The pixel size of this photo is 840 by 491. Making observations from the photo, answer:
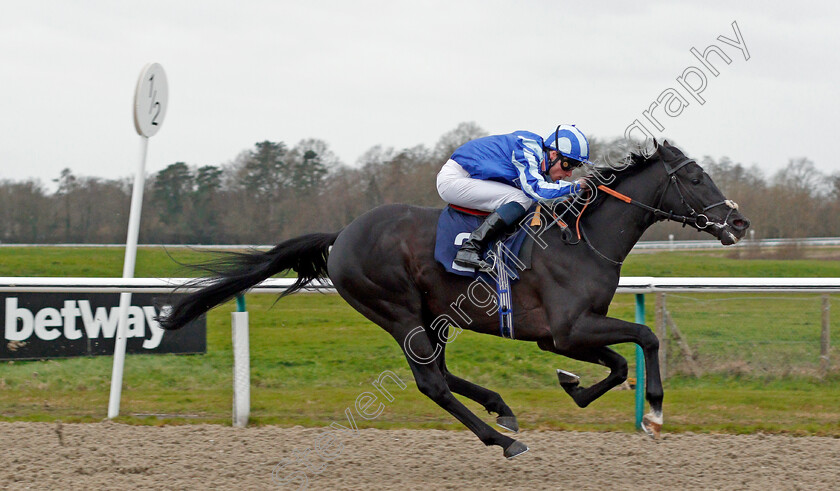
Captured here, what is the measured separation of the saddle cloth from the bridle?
0.32 m

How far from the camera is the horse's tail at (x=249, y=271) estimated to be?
4852mm

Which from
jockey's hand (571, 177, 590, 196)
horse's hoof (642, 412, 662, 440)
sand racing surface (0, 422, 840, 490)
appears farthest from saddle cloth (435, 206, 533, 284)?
sand racing surface (0, 422, 840, 490)

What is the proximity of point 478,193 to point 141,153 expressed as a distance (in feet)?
9.48

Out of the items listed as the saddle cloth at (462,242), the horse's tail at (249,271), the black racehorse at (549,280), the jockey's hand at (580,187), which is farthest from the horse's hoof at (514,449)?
the horse's tail at (249,271)

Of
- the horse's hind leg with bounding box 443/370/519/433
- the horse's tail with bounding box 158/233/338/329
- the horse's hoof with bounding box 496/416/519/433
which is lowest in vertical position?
the horse's hoof with bounding box 496/416/519/433

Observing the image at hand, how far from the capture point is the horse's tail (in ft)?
15.9

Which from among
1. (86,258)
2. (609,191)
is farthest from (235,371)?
(86,258)

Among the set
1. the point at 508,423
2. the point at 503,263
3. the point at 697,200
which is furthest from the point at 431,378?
the point at 697,200

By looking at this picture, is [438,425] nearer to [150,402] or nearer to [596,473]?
[596,473]

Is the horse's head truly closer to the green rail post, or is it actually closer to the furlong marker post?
the green rail post

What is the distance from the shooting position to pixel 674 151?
415 centimetres

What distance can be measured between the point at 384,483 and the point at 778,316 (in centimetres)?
373

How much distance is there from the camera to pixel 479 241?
13.6 feet

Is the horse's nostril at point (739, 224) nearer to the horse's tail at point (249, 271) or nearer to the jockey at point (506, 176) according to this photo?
A: the jockey at point (506, 176)
